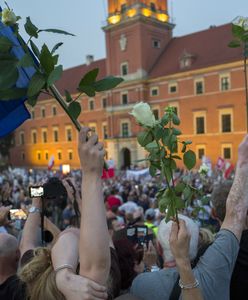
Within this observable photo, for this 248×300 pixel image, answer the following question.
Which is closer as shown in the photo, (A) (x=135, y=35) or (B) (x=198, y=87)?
(B) (x=198, y=87)

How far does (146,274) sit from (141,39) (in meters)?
37.1

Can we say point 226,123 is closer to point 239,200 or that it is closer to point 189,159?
point 239,200

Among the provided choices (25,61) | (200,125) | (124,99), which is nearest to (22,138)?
(124,99)

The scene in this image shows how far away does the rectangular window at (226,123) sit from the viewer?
31812mm

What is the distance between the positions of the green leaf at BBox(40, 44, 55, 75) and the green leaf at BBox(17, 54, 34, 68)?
5 centimetres

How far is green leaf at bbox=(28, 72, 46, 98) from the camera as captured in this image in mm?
1504

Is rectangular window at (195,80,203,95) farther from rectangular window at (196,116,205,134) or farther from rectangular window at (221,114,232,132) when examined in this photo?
rectangular window at (221,114,232,132)

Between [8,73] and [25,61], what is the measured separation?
0.28 feet

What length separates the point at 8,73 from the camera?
1.48 metres

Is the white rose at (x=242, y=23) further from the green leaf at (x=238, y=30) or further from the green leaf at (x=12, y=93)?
the green leaf at (x=12, y=93)

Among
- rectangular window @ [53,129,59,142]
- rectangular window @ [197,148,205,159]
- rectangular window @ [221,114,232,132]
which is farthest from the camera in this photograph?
rectangular window @ [53,129,59,142]

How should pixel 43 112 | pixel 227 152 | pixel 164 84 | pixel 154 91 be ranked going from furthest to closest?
pixel 43 112, pixel 154 91, pixel 164 84, pixel 227 152

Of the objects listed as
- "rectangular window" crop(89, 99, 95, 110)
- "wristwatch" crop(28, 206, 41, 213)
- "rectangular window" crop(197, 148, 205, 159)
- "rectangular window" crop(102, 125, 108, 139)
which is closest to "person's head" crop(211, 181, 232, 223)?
"wristwatch" crop(28, 206, 41, 213)

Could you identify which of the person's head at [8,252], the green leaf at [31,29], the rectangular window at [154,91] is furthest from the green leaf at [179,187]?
the rectangular window at [154,91]
